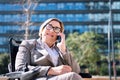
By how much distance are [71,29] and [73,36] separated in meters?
8.12

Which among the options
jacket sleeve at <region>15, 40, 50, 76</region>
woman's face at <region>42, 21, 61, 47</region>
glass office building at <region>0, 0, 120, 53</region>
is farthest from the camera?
glass office building at <region>0, 0, 120, 53</region>

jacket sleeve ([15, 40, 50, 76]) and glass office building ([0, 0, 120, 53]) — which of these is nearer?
jacket sleeve ([15, 40, 50, 76])

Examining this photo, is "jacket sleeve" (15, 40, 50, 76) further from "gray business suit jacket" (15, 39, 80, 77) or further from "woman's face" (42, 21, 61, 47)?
"woman's face" (42, 21, 61, 47)

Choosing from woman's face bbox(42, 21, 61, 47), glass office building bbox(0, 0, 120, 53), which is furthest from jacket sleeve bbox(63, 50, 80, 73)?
glass office building bbox(0, 0, 120, 53)

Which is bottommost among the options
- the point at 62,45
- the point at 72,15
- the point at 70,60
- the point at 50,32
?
the point at 70,60

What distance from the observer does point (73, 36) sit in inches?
2105

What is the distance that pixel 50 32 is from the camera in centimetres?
298

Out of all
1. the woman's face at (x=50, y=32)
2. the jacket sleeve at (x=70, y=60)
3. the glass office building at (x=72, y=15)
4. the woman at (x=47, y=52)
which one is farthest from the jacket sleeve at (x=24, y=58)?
the glass office building at (x=72, y=15)

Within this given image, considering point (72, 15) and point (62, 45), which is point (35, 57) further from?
point (72, 15)

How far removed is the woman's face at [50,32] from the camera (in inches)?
117

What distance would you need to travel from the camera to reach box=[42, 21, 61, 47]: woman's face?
297 centimetres

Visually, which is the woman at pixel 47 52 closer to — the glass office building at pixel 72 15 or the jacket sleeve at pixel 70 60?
the jacket sleeve at pixel 70 60

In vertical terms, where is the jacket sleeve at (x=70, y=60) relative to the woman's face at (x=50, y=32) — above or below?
below

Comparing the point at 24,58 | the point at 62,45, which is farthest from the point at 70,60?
the point at 24,58
